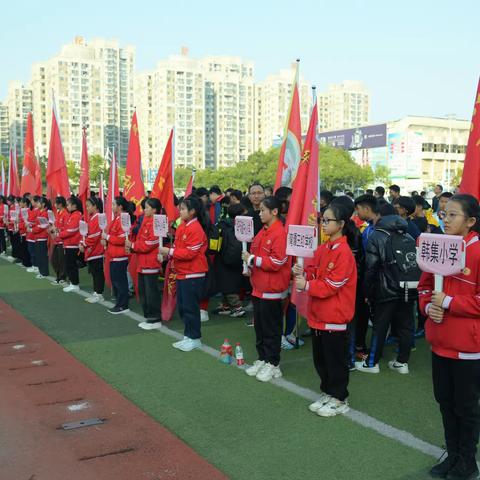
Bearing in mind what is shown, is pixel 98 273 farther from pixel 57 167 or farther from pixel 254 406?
pixel 254 406

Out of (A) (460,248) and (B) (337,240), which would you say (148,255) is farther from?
(A) (460,248)

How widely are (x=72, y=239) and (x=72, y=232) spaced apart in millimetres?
158

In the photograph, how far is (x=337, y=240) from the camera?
4.46 metres

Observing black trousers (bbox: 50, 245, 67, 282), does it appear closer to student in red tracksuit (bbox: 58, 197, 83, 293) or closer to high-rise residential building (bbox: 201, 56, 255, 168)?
student in red tracksuit (bbox: 58, 197, 83, 293)

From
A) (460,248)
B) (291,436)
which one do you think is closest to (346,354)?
(291,436)

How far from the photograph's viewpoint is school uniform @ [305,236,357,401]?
14.3 ft

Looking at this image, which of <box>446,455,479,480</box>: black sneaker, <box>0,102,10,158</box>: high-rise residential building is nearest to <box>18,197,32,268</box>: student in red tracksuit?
<box>446,455,479,480</box>: black sneaker

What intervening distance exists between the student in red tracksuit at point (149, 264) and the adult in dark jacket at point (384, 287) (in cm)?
306

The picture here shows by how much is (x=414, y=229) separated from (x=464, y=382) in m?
3.88

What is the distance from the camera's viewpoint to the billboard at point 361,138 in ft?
221

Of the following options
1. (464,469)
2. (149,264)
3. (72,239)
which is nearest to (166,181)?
(149,264)

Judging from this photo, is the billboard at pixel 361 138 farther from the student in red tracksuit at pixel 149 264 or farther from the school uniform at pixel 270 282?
the school uniform at pixel 270 282

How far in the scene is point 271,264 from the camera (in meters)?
5.33

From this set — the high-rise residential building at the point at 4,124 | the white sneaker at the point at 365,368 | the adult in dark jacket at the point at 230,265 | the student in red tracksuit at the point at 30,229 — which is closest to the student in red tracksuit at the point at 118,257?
the adult in dark jacket at the point at 230,265
